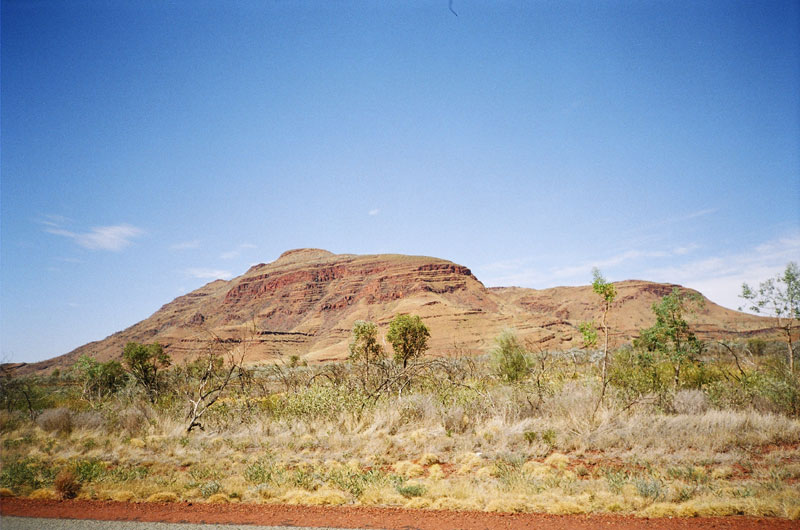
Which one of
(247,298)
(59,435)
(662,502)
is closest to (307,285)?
(247,298)

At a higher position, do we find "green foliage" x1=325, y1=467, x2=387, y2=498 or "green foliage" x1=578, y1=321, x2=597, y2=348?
"green foliage" x1=578, y1=321, x2=597, y2=348

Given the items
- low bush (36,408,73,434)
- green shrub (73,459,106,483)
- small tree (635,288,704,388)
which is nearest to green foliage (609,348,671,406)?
small tree (635,288,704,388)

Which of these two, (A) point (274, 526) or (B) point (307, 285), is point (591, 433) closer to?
(A) point (274, 526)

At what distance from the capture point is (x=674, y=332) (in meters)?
16.1

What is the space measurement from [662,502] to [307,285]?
173 meters

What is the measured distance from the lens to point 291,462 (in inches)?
345

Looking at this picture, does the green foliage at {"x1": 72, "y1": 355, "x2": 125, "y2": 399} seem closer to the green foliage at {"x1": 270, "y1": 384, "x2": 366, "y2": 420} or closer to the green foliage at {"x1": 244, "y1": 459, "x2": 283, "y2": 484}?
the green foliage at {"x1": 270, "y1": 384, "x2": 366, "y2": 420}

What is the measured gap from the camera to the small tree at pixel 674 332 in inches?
611

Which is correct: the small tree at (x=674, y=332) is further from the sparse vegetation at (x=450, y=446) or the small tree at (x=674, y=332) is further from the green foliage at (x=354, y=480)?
the green foliage at (x=354, y=480)

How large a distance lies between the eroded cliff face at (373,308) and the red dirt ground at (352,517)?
86.5 meters

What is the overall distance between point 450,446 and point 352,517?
4163 millimetres

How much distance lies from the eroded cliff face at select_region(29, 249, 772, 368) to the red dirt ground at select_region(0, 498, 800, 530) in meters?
86.5

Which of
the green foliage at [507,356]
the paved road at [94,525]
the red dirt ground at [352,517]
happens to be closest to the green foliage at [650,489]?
the red dirt ground at [352,517]

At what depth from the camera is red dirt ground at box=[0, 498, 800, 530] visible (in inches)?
198
